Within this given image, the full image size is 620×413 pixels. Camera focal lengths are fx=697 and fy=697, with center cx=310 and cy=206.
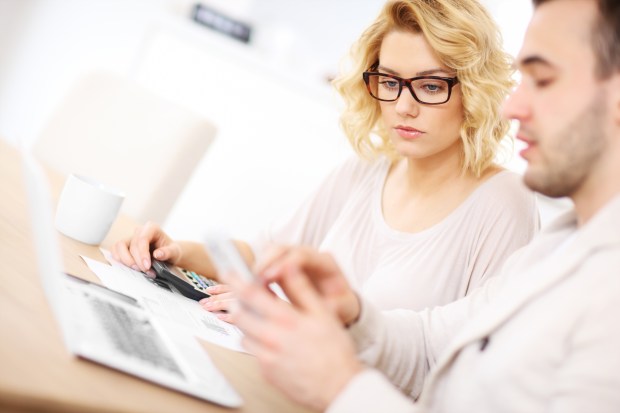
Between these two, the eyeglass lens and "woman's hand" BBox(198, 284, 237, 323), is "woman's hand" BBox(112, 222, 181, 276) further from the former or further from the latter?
the eyeglass lens

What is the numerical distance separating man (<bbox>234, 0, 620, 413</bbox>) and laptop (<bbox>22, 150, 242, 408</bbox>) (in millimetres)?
86

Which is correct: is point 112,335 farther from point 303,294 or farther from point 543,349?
point 543,349

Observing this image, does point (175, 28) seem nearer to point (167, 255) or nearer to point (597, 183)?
point (167, 255)

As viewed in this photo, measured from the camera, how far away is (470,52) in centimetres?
159

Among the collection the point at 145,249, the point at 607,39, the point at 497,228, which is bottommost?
the point at 145,249

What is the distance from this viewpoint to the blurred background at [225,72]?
3.41 meters

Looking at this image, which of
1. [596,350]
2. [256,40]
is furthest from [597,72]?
[256,40]

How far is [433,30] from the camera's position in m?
1.58

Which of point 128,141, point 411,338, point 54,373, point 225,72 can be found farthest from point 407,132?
point 225,72

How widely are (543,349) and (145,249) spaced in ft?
2.66

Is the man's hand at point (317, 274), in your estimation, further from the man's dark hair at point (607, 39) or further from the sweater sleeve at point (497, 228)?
the sweater sleeve at point (497, 228)

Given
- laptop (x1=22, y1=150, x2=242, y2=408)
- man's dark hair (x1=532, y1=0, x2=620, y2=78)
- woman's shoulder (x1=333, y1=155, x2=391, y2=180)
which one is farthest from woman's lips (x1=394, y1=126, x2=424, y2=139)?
laptop (x1=22, y1=150, x2=242, y2=408)

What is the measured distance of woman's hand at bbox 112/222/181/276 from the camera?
1332 mm

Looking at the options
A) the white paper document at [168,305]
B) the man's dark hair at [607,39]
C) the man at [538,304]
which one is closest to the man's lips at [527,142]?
the man at [538,304]
